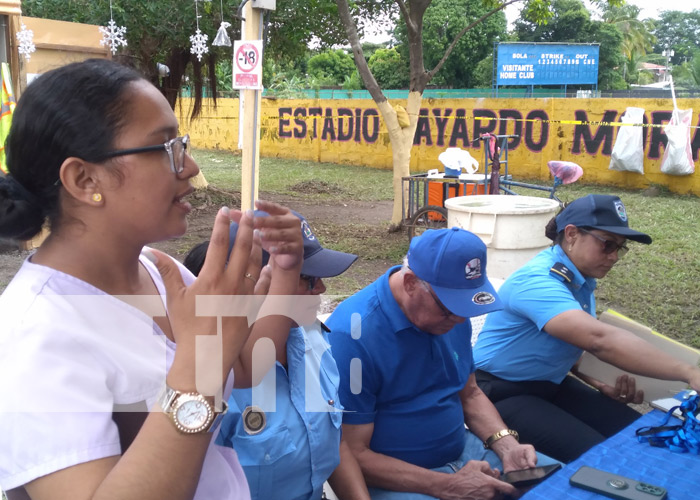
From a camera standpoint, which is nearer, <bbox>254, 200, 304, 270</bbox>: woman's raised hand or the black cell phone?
<bbox>254, 200, 304, 270</bbox>: woman's raised hand

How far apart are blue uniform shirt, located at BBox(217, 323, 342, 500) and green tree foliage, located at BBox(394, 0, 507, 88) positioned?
74.0 feet

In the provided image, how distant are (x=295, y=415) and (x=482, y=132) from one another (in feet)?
45.6

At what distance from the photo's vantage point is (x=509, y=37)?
29250 mm

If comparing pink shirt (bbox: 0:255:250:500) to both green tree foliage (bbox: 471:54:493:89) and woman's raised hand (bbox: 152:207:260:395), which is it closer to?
woman's raised hand (bbox: 152:207:260:395)

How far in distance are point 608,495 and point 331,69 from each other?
31.4m

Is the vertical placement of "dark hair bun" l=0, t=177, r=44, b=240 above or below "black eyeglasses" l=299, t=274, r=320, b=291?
above

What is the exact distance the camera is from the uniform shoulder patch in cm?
266

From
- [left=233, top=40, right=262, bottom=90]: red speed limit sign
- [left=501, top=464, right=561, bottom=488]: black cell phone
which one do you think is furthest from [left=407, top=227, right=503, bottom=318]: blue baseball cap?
[left=233, top=40, right=262, bottom=90]: red speed limit sign

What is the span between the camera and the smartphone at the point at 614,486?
160cm

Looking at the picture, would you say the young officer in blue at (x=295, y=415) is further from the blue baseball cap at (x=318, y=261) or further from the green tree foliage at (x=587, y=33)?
the green tree foliage at (x=587, y=33)

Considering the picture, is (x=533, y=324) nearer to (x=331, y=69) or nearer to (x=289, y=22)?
(x=289, y=22)

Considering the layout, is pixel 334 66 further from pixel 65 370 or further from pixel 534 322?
pixel 65 370

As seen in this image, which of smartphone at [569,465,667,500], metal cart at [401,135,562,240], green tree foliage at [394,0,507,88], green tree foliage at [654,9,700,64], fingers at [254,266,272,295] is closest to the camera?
fingers at [254,266,272,295]

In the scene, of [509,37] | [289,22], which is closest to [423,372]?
[289,22]
